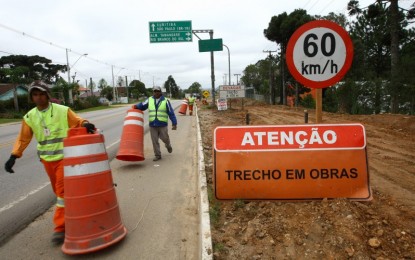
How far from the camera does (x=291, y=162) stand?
15.6 ft

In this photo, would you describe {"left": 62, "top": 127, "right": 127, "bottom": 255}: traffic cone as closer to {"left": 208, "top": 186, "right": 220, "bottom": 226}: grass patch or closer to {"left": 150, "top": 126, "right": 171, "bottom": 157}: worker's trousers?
{"left": 208, "top": 186, "right": 220, "bottom": 226}: grass patch

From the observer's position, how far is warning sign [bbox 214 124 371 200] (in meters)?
4.68

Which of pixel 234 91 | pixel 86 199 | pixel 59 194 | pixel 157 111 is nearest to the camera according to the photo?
pixel 86 199

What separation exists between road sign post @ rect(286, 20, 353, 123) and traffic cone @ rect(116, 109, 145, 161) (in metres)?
4.77

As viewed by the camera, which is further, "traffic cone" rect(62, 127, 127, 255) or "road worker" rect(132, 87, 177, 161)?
"road worker" rect(132, 87, 177, 161)

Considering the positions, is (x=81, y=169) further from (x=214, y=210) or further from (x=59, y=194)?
(x=214, y=210)

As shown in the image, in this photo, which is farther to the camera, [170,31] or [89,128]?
[170,31]

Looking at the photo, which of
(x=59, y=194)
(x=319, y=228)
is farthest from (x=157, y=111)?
(x=319, y=228)

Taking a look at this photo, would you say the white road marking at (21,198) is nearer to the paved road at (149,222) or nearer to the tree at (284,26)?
the paved road at (149,222)

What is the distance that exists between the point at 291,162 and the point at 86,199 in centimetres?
251

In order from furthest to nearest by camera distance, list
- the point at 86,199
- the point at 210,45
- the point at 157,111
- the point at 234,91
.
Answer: the point at 210,45 < the point at 234,91 < the point at 157,111 < the point at 86,199

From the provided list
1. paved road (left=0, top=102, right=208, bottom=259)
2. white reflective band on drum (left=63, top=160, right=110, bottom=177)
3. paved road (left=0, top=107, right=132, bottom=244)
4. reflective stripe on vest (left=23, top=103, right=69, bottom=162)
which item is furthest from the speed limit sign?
paved road (left=0, top=107, right=132, bottom=244)

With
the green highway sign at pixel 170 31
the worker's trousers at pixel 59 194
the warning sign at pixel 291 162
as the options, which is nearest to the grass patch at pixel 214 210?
the warning sign at pixel 291 162

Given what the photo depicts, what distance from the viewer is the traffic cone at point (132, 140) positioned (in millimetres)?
8250
